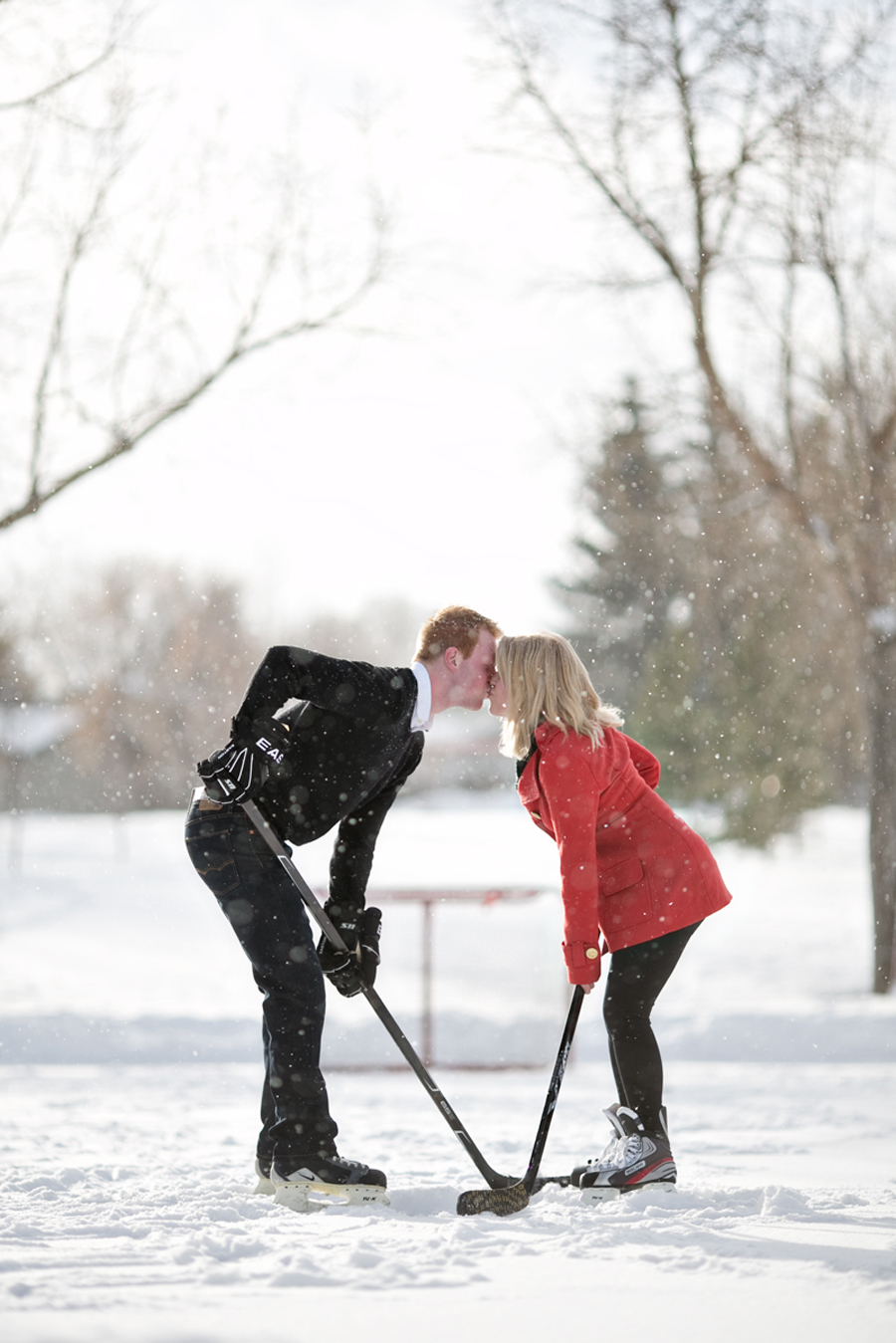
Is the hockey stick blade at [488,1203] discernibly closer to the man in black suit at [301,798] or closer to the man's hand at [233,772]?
the man in black suit at [301,798]

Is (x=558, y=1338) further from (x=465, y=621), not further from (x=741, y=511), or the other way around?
(x=741, y=511)

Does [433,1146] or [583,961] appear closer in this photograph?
[583,961]

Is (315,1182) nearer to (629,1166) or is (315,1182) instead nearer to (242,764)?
(629,1166)

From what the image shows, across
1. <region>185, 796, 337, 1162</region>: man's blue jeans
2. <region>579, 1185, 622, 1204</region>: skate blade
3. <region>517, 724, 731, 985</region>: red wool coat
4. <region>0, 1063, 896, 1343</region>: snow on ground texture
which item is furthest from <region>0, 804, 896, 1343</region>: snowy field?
<region>517, 724, 731, 985</region>: red wool coat

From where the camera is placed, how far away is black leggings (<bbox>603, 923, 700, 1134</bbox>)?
3.05 meters

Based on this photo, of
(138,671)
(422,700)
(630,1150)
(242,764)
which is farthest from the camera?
(138,671)

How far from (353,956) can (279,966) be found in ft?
0.92

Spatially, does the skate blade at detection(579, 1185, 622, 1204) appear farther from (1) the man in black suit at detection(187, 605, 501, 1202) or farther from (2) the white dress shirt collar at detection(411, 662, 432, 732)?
(2) the white dress shirt collar at detection(411, 662, 432, 732)

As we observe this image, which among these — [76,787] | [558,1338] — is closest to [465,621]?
[558,1338]

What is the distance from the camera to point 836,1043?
6.39 meters

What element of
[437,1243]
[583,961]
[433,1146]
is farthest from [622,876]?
[433,1146]

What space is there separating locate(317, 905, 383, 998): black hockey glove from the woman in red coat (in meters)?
0.62

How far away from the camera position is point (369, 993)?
3238 mm

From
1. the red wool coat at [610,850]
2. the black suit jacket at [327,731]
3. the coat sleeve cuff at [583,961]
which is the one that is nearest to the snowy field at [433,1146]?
the coat sleeve cuff at [583,961]
